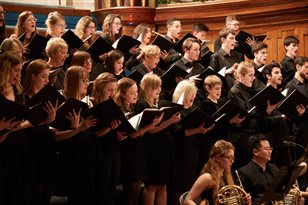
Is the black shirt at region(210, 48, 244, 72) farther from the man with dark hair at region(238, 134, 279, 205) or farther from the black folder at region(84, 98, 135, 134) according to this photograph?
the black folder at region(84, 98, 135, 134)

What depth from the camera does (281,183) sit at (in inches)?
176

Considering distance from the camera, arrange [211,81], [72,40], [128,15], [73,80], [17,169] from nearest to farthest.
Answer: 1. [17,169]
2. [73,80]
3. [211,81]
4. [72,40]
5. [128,15]

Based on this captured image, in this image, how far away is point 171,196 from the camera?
628cm

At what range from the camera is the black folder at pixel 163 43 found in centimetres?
784

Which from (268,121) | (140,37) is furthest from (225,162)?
(140,37)

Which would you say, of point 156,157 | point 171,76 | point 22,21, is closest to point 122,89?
point 156,157

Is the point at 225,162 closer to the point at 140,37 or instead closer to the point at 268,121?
the point at 268,121

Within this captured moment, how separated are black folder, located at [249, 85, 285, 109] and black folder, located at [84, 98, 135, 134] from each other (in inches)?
67.4

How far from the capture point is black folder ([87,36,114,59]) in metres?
6.97

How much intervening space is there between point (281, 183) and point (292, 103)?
2616mm

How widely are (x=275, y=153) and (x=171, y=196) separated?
1535 mm

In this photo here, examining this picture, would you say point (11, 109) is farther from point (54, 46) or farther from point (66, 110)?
point (54, 46)

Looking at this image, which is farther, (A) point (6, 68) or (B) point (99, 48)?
(B) point (99, 48)

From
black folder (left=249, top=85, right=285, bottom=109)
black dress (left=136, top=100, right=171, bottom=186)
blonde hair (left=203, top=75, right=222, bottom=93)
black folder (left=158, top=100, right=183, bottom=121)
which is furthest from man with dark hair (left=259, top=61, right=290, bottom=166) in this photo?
black dress (left=136, top=100, right=171, bottom=186)
